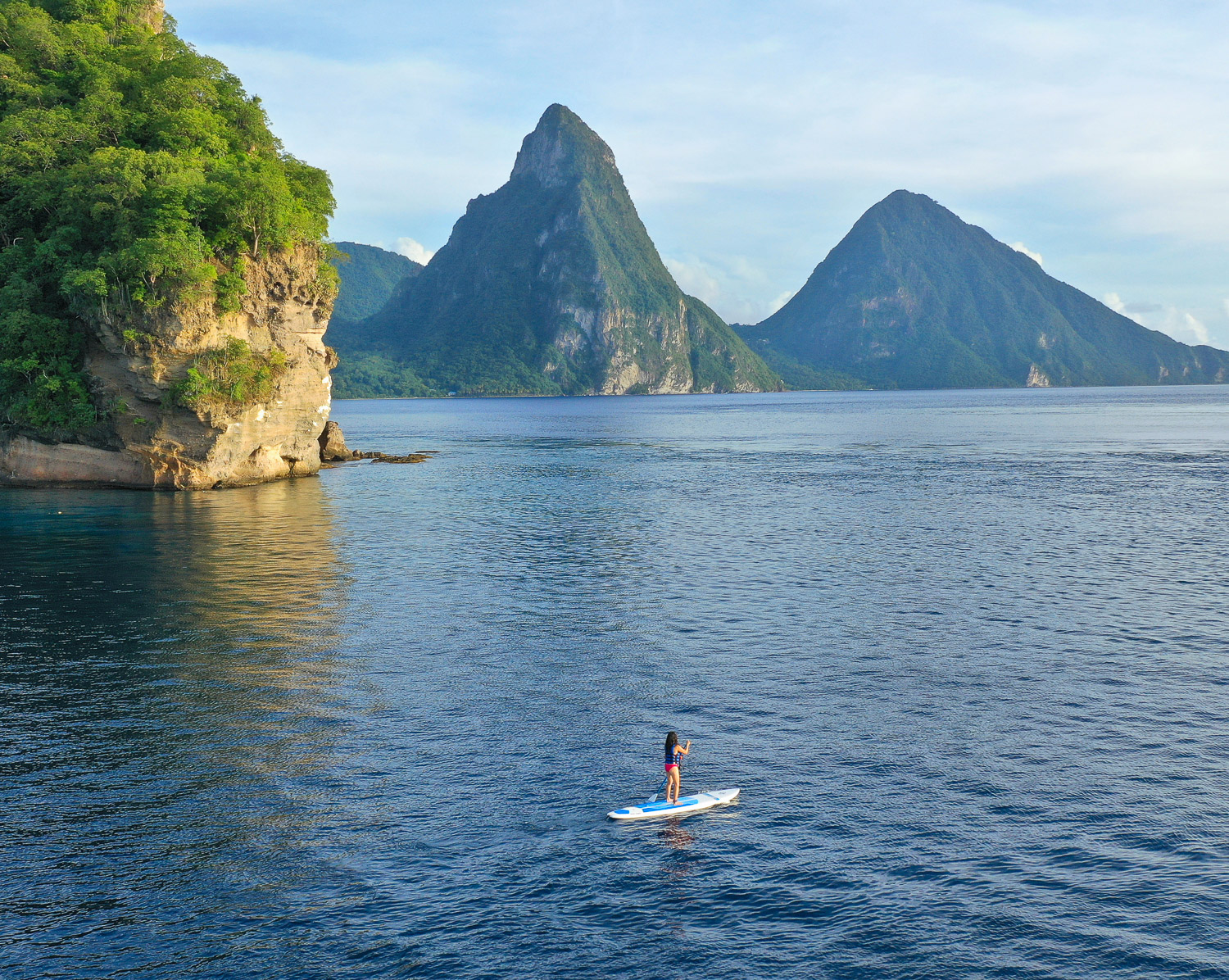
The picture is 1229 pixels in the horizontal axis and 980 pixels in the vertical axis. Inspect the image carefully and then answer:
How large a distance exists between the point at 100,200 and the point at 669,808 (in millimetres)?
62608

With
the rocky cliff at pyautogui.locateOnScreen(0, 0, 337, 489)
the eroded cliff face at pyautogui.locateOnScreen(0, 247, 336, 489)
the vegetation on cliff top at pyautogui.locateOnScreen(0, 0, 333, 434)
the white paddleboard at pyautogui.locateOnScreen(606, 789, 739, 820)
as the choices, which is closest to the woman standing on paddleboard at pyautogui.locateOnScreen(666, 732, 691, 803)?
the white paddleboard at pyautogui.locateOnScreen(606, 789, 739, 820)

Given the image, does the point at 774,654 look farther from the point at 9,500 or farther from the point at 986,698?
the point at 9,500

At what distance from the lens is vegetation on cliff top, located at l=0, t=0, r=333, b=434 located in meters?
61.8

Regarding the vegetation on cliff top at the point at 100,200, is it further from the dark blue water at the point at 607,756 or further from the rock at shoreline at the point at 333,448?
the rock at shoreline at the point at 333,448

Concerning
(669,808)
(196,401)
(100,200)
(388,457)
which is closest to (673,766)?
(669,808)

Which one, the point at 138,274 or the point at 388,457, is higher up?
the point at 138,274

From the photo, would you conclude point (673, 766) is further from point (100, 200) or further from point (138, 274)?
point (100, 200)

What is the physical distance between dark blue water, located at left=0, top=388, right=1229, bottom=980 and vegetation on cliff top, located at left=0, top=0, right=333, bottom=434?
1984cm

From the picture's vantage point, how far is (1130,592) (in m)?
36.9

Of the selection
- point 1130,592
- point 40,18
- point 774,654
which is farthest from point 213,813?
point 40,18

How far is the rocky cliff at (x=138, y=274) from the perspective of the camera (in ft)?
204

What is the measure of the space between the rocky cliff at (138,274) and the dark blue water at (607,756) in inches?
711

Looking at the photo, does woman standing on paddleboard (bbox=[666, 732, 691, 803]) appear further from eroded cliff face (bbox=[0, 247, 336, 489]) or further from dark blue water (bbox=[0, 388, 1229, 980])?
eroded cliff face (bbox=[0, 247, 336, 489])

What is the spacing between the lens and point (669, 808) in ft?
60.6
